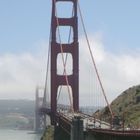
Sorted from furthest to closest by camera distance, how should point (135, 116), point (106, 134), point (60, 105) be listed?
point (60, 105) < point (135, 116) < point (106, 134)

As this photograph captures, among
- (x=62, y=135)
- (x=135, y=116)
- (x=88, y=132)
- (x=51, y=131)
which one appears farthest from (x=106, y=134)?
(x=51, y=131)

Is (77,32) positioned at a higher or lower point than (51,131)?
higher

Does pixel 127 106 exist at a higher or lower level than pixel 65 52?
lower

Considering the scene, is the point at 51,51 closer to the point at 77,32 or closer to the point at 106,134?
the point at 77,32

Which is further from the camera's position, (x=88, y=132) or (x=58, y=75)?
(x=58, y=75)

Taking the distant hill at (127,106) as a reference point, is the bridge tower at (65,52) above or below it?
above

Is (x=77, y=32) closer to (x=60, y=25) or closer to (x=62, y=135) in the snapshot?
(x=60, y=25)

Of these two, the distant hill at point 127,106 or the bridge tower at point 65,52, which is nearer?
the distant hill at point 127,106

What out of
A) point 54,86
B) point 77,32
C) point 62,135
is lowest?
point 62,135

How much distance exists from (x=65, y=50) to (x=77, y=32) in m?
2.24

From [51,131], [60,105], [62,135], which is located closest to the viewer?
[62,135]

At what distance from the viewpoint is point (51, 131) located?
65.2 meters

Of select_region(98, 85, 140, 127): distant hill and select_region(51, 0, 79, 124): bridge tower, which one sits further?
select_region(51, 0, 79, 124): bridge tower

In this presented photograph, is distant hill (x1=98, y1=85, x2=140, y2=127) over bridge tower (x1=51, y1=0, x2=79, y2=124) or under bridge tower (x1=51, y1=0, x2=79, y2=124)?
under
